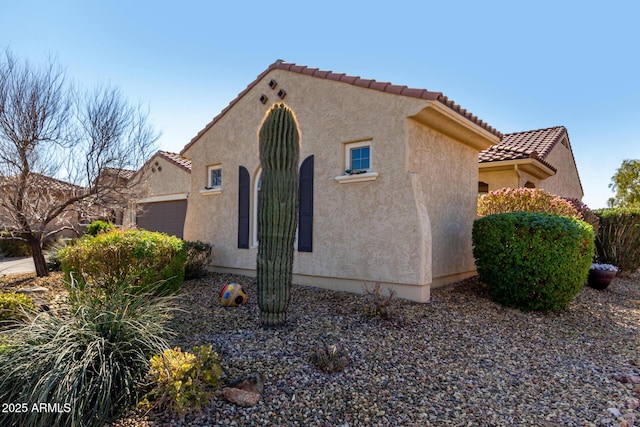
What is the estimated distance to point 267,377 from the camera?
400cm

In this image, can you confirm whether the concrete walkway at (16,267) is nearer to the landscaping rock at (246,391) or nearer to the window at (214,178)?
the window at (214,178)

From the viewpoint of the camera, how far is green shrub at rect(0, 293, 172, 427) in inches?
123

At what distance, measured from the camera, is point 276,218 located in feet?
17.2

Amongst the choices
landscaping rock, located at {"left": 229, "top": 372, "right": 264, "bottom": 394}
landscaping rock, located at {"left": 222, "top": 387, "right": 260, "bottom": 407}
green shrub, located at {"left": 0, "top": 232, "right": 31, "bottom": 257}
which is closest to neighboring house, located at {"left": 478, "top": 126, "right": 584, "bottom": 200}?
landscaping rock, located at {"left": 229, "top": 372, "right": 264, "bottom": 394}

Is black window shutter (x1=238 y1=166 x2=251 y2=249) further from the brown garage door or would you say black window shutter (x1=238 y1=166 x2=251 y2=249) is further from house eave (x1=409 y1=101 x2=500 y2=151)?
the brown garage door

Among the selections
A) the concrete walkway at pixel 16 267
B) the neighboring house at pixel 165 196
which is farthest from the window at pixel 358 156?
the concrete walkway at pixel 16 267

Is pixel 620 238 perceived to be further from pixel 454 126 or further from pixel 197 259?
pixel 197 259

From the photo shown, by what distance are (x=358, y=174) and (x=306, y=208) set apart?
1616 millimetres

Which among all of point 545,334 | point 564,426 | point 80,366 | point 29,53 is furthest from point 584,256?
point 29,53

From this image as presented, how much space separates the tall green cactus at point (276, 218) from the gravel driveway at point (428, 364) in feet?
1.52

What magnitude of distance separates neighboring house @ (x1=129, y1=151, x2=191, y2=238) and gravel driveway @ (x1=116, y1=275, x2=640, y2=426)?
8.12m

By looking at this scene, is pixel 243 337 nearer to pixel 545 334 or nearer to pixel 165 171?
pixel 545 334

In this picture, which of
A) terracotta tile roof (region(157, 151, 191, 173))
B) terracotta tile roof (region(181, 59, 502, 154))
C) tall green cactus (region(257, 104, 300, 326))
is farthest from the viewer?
terracotta tile roof (region(157, 151, 191, 173))

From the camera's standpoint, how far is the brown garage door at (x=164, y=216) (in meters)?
14.3
